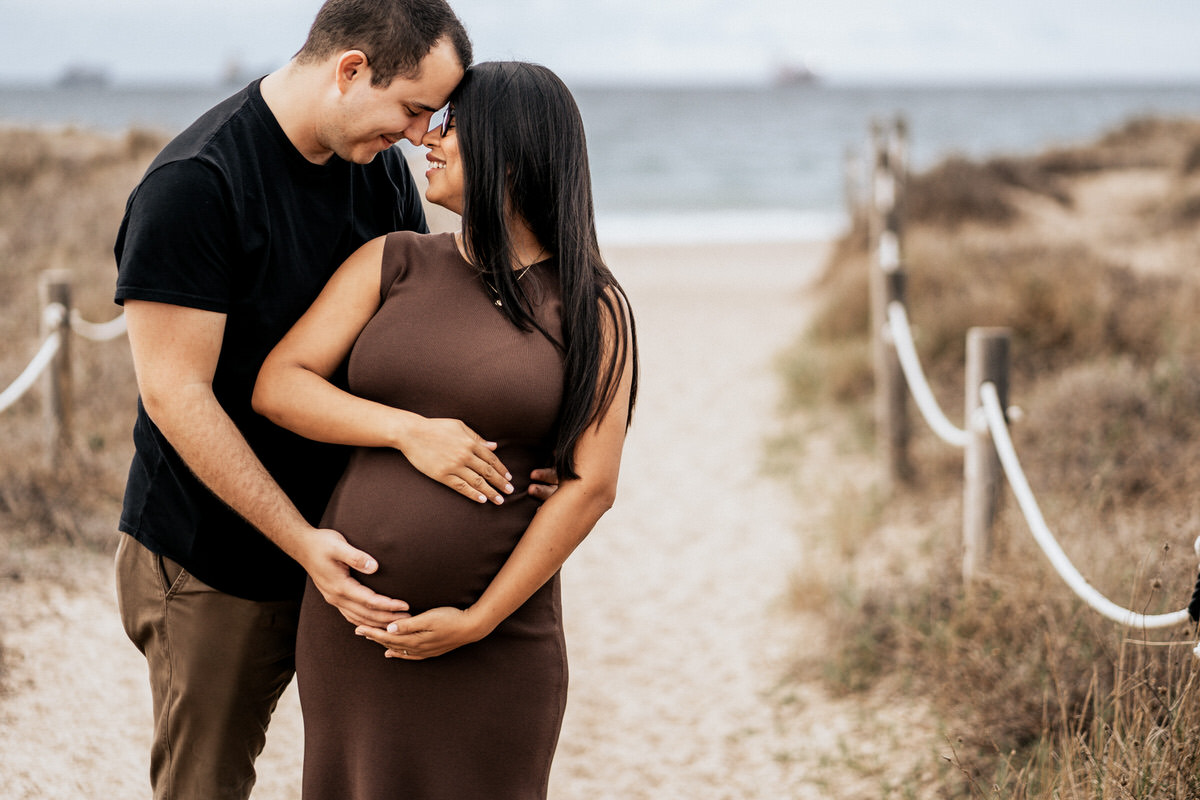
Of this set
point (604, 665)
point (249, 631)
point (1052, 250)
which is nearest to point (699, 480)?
point (604, 665)

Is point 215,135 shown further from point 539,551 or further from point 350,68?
point 539,551

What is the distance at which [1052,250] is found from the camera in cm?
887

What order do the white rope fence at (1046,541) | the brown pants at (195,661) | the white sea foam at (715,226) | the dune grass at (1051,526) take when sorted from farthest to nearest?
the white sea foam at (715,226)
the dune grass at (1051,526)
the white rope fence at (1046,541)
the brown pants at (195,661)

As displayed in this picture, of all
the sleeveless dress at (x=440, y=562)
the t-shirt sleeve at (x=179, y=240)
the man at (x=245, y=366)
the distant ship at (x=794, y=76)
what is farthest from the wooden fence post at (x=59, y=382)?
the distant ship at (x=794, y=76)

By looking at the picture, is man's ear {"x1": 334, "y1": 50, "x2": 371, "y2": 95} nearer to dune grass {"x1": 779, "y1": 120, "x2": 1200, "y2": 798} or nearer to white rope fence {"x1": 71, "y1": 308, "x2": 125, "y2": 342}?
dune grass {"x1": 779, "y1": 120, "x2": 1200, "y2": 798}

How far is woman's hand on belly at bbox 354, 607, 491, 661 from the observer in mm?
1916

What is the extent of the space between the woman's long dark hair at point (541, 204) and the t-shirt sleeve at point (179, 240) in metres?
0.45

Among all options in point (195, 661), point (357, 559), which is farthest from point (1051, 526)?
point (195, 661)

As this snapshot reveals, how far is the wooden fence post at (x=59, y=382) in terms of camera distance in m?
5.43

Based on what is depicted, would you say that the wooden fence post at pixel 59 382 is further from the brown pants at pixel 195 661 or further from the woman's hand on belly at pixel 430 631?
the woman's hand on belly at pixel 430 631

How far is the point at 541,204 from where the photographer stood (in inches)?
79.4

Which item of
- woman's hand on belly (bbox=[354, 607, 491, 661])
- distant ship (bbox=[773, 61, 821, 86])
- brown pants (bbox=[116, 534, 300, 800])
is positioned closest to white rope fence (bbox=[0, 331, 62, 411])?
brown pants (bbox=[116, 534, 300, 800])

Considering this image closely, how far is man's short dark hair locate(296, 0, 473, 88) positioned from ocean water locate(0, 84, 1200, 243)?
6109 mm

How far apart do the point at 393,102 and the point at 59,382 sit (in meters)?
4.16
